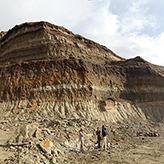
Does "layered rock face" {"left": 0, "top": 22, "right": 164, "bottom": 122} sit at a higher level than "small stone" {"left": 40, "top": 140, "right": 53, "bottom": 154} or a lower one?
higher

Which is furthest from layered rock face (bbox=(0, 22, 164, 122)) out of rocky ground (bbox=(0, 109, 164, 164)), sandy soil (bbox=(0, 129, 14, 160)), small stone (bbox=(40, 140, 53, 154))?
small stone (bbox=(40, 140, 53, 154))

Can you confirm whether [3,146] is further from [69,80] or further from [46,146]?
[69,80]

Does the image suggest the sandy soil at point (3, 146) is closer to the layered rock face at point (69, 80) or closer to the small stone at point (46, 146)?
the small stone at point (46, 146)

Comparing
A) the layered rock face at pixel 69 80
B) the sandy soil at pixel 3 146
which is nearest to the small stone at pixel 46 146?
the sandy soil at pixel 3 146

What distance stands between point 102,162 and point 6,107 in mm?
13492

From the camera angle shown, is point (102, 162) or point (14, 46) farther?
point (14, 46)

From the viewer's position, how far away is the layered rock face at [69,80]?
17844 millimetres

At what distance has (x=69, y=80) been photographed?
62.6ft

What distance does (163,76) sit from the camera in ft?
95.1

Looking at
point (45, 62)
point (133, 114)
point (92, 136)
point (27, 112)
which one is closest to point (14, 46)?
point (45, 62)

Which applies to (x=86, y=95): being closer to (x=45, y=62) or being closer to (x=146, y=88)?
(x=45, y=62)

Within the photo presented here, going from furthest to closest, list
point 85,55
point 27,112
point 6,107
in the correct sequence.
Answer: point 85,55, point 6,107, point 27,112

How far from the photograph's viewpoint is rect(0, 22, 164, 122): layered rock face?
17844 mm

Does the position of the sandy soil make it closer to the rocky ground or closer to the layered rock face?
the rocky ground
